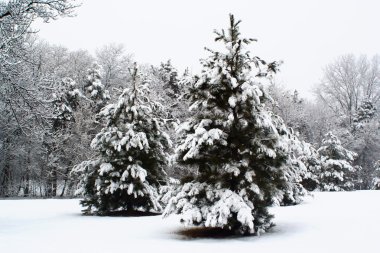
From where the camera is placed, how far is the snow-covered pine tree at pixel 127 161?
13.5 m

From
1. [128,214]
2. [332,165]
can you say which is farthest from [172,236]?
[332,165]

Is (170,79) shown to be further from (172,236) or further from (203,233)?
(172,236)

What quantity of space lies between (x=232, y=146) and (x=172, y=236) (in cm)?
241

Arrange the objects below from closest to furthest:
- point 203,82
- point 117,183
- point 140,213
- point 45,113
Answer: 1. point 203,82
2. point 45,113
3. point 117,183
4. point 140,213

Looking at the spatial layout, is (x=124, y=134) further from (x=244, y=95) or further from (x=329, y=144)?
(x=329, y=144)

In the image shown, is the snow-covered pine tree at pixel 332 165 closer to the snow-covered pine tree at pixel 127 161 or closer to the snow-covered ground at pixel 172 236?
the snow-covered ground at pixel 172 236

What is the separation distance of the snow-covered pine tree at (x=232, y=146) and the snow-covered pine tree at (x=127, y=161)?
4.35 metres

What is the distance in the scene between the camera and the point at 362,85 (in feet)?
173

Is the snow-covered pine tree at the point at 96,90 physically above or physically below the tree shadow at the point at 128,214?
above

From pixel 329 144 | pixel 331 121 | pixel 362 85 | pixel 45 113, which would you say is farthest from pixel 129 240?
pixel 362 85

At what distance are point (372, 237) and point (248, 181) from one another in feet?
8.74

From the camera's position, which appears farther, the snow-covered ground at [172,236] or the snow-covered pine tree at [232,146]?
the snow-covered pine tree at [232,146]

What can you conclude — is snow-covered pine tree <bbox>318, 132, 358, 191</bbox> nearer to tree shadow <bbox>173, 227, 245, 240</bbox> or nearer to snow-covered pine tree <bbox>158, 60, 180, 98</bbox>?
snow-covered pine tree <bbox>158, 60, 180, 98</bbox>

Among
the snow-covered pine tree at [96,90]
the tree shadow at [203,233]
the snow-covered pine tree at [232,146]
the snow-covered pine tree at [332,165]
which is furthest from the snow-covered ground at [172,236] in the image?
the snow-covered pine tree at [96,90]
